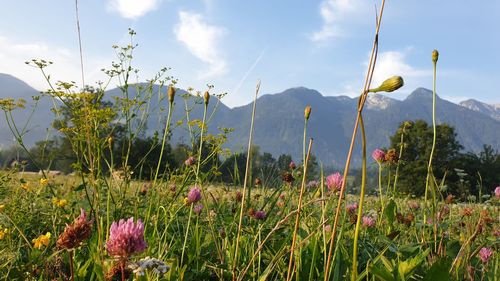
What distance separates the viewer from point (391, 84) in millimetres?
794

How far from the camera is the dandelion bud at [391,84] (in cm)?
78

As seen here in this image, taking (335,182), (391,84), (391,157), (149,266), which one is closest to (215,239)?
(149,266)

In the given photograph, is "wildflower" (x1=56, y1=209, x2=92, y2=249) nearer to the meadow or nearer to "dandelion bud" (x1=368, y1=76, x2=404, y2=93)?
the meadow

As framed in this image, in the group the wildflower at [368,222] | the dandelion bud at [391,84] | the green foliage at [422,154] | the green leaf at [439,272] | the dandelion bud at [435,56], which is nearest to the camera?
the dandelion bud at [391,84]

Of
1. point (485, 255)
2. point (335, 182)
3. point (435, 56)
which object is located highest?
point (435, 56)

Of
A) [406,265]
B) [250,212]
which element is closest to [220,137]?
[250,212]

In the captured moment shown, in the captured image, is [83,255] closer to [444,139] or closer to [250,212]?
Result: [250,212]

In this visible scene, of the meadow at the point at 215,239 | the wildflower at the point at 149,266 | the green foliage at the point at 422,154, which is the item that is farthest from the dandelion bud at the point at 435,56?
the green foliage at the point at 422,154

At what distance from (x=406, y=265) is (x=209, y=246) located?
1.20 meters

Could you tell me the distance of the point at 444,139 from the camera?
50.8m

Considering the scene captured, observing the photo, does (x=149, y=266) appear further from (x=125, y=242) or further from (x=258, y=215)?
(x=258, y=215)

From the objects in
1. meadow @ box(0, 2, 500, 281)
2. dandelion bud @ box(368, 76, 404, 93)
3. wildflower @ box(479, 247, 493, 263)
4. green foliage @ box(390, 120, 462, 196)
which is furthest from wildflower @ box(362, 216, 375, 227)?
green foliage @ box(390, 120, 462, 196)

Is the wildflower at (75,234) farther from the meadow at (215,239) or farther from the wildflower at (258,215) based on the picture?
the wildflower at (258,215)

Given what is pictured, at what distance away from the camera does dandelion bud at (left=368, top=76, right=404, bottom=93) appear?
777mm
